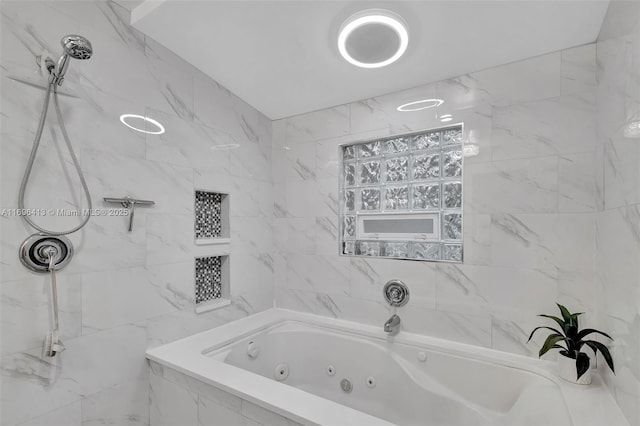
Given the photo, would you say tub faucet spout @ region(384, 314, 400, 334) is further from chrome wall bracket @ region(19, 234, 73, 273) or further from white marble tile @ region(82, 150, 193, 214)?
chrome wall bracket @ region(19, 234, 73, 273)

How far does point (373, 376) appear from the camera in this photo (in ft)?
6.44

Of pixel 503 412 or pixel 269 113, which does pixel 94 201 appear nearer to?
pixel 269 113

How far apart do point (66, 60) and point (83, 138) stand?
368mm

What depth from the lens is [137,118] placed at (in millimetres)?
1739

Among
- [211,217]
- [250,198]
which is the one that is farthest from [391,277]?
[211,217]

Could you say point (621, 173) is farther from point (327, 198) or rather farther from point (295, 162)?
point (295, 162)

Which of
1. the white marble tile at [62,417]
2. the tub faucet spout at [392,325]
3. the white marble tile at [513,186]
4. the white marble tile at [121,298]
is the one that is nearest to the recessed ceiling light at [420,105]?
the white marble tile at [513,186]

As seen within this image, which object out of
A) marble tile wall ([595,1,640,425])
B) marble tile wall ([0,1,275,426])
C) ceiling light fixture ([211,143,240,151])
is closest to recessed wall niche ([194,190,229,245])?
marble tile wall ([0,1,275,426])

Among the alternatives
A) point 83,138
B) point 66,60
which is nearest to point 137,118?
point 83,138

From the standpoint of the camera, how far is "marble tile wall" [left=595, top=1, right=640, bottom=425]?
1.04 m

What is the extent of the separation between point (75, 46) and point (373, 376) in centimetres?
226

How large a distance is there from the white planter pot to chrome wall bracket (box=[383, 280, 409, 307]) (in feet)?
2.64

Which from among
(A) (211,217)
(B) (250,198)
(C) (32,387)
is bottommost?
(C) (32,387)

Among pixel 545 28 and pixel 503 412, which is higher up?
pixel 545 28
